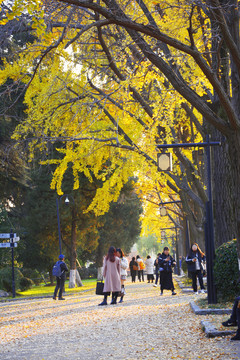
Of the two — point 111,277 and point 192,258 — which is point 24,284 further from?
point 111,277

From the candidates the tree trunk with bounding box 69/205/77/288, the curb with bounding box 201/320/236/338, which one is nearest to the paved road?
the curb with bounding box 201/320/236/338

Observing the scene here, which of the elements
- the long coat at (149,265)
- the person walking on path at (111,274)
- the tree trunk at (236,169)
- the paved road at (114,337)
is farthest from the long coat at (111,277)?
the long coat at (149,265)

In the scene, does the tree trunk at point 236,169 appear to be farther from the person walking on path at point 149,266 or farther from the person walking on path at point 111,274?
the person walking on path at point 149,266

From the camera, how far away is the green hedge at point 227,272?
44.2ft

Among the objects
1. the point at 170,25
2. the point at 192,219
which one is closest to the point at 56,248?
the point at 192,219

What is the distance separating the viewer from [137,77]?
48.9 ft

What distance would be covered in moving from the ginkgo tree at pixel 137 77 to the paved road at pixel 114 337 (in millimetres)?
2254

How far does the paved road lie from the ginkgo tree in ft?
7.39

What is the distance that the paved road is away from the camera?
834 cm

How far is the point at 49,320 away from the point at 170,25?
743 centimetres

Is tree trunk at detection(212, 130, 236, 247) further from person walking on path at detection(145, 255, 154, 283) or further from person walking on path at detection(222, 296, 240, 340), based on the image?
person walking on path at detection(145, 255, 154, 283)

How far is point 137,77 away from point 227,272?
5.14 meters

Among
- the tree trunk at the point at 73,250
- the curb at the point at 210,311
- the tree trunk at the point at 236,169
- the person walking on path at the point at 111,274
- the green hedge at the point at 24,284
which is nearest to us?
the tree trunk at the point at 236,169

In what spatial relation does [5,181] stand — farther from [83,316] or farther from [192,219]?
[83,316]
